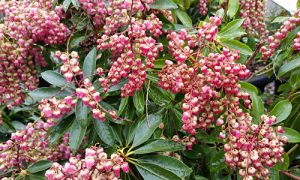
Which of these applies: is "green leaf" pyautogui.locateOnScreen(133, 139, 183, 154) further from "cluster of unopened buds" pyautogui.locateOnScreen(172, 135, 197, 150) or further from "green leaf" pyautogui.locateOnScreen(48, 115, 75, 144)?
"green leaf" pyautogui.locateOnScreen(48, 115, 75, 144)

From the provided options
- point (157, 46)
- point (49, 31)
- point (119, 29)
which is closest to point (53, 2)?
point (49, 31)

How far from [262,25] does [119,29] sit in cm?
94

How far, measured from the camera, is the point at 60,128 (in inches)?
46.9

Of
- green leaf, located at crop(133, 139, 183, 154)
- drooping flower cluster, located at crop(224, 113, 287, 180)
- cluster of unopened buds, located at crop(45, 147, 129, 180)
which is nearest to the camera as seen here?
cluster of unopened buds, located at crop(45, 147, 129, 180)

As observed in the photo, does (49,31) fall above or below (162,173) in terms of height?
above

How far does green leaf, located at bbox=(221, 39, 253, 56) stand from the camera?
126cm

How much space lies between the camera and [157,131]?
1215 mm

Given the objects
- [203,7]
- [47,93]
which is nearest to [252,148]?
[47,93]

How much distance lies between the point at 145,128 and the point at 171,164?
132mm

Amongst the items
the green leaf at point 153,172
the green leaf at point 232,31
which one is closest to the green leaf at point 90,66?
the green leaf at point 153,172

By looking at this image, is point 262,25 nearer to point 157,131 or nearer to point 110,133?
point 157,131

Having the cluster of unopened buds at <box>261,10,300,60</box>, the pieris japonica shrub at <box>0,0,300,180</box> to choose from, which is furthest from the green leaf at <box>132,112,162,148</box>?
the cluster of unopened buds at <box>261,10,300,60</box>

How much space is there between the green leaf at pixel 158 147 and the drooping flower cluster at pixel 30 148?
265 mm

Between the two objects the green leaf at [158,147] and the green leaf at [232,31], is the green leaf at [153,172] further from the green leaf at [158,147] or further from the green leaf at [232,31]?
the green leaf at [232,31]
